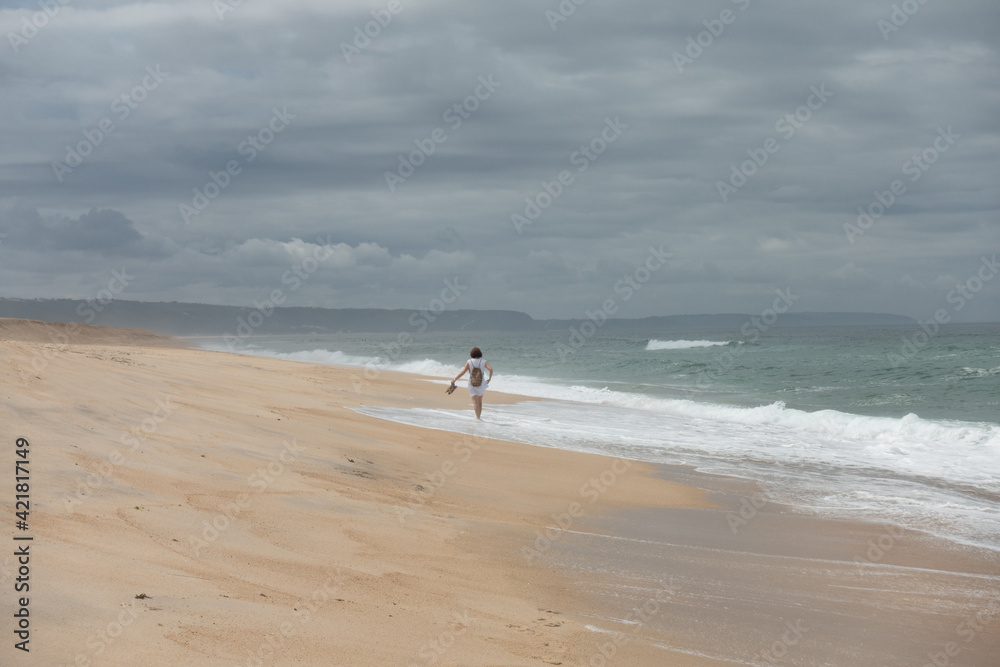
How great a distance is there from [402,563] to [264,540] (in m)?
1.01

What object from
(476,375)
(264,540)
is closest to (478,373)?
(476,375)

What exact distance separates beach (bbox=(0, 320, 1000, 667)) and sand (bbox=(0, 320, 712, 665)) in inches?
0.8

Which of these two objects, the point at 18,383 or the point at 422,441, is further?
the point at 422,441

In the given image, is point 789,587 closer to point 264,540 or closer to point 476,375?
point 264,540

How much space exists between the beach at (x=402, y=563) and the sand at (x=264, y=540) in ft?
0.07

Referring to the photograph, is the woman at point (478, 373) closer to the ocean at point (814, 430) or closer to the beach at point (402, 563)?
the ocean at point (814, 430)

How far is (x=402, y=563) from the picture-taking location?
5371 millimetres

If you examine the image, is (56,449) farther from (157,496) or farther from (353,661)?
(353,661)

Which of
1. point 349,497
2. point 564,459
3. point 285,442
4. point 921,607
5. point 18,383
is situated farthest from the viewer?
point 564,459

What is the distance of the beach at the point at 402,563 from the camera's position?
3689 mm

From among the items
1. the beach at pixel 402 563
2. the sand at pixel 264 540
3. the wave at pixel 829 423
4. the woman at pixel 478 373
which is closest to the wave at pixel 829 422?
the wave at pixel 829 423

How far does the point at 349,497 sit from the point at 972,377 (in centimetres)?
3065

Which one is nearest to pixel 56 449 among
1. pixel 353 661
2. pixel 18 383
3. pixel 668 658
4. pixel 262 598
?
pixel 18 383

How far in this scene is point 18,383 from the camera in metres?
7.65
